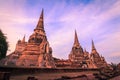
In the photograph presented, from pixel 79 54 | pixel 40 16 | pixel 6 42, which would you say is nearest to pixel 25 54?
pixel 6 42

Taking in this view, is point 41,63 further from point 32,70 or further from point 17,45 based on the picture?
point 17,45

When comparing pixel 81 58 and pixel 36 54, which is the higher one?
pixel 36 54

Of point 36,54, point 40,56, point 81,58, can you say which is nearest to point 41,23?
point 36,54

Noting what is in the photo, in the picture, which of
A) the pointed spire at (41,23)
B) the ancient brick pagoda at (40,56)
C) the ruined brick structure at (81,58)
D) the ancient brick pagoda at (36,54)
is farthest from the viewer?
the ruined brick structure at (81,58)

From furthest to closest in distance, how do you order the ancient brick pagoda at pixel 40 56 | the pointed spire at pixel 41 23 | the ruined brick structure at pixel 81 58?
1. the ruined brick structure at pixel 81 58
2. the pointed spire at pixel 41 23
3. the ancient brick pagoda at pixel 40 56

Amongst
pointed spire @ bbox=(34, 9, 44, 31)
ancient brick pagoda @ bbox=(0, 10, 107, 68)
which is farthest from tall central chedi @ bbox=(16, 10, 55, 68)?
pointed spire @ bbox=(34, 9, 44, 31)

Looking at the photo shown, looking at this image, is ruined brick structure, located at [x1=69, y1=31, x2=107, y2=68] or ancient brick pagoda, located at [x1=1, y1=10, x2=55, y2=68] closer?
ancient brick pagoda, located at [x1=1, y1=10, x2=55, y2=68]

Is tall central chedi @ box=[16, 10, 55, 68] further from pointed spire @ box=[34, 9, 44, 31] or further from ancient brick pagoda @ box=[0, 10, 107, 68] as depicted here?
pointed spire @ box=[34, 9, 44, 31]

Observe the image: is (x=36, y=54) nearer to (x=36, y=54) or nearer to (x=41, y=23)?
(x=36, y=54)

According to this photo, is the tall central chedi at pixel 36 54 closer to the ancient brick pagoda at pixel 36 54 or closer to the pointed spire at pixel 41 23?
the ancient brick pagoda at pixel 36 54

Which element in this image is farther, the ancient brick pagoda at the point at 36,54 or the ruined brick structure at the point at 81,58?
the ruined brick structure at the point at 81,58

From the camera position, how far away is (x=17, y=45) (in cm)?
5988

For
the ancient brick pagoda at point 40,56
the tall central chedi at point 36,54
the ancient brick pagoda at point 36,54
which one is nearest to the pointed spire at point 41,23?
the ancient brick pagoda at point 40,56

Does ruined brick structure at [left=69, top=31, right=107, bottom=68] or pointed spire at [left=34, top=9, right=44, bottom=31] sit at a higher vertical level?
pointed spire at [left=34, top=9, right=44, bottom=31]
